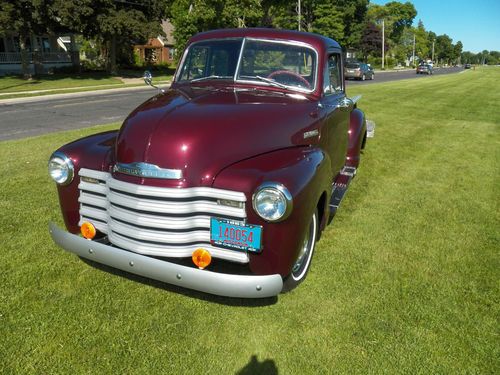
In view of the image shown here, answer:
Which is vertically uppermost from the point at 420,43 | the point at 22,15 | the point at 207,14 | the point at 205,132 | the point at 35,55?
the point at 420,43

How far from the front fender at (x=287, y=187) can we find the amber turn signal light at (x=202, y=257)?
0.93ft

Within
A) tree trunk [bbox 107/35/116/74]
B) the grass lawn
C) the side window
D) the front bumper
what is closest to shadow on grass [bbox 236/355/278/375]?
the grass lawn

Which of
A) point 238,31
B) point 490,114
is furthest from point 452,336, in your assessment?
point 490,114

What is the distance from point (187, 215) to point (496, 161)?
260 inches

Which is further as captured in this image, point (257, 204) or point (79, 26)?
point (79, 26)

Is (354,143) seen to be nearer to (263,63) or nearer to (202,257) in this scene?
(263,63)

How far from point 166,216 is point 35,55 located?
3439 centimetres

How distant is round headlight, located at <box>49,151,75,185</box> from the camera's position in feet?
10.6

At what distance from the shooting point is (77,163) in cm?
325

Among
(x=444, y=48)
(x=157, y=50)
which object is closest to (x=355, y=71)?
(x=157, y=50)

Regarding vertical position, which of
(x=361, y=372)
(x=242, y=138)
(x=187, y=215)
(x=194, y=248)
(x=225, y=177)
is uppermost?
(x=242, y=138)

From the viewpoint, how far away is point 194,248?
2.78 m

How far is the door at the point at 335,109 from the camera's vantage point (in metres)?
4.12

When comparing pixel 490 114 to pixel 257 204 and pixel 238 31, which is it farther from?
pixel 257 204
